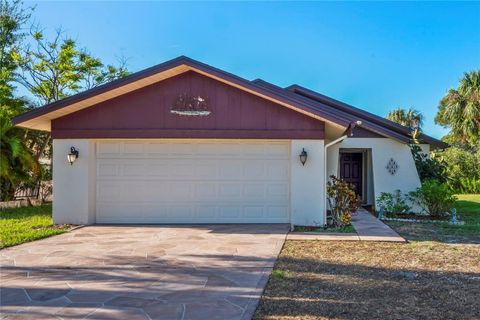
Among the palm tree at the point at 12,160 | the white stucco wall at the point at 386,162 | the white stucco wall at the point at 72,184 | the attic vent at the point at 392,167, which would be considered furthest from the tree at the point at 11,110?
the attic vent at the point at 392,167

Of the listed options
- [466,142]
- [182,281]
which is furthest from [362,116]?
[466,142]

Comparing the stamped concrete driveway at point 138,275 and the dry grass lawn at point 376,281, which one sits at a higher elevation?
the stamped concrete driveway at point 138,275

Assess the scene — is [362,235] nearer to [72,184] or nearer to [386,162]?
[386,162]

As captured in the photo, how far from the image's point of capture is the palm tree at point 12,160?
41.3 ft

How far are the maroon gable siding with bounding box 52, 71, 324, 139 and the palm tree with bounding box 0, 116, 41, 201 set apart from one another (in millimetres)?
4102

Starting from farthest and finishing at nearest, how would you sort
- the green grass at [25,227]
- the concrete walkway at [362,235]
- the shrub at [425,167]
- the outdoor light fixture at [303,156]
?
the shrub at [425,167], the outdoor light fixture at [303,156], the concrete walkway at [362,235], the green grass at [25,227]

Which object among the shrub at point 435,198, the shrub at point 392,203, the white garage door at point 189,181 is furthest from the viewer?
the shrub at point 392,203

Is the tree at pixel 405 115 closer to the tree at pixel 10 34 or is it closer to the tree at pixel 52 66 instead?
the tree at pixel 52 66

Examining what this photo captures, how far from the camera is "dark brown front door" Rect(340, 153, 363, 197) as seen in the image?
49.6ft

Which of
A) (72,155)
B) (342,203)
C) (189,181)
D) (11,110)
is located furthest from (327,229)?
(11,110)

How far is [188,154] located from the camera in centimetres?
997

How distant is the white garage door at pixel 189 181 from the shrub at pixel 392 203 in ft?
14.7

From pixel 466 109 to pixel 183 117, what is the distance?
2315 centimetres

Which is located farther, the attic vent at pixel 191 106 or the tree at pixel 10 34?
the tree at pixel 10 34
